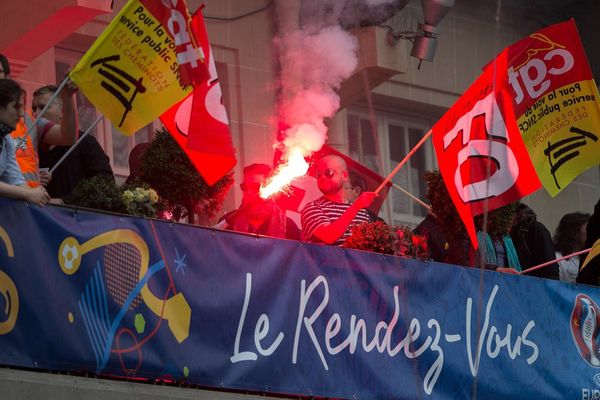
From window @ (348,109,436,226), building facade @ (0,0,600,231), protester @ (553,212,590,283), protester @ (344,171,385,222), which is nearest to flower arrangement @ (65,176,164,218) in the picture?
building facade @ (0,0,600,231)

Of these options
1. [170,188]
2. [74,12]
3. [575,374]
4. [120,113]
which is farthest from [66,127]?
[575,374]

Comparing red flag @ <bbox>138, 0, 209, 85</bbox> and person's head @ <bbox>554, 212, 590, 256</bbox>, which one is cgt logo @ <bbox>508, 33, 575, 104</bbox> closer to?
person's head @ <bbox>554, 212, 590, 256</bbox>

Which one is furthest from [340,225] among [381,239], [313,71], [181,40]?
[313,71]

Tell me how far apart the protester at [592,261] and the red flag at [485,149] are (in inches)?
50.6

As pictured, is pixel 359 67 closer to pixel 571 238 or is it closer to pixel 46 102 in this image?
pixel 571 238

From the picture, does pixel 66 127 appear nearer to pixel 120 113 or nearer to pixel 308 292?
pixel 120 113

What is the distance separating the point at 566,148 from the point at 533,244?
1033 millimetres

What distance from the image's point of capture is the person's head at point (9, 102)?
10.8m

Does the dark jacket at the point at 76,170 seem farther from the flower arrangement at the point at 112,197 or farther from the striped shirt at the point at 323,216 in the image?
the striped shirt at the point at 323,216

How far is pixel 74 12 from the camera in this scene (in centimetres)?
1409

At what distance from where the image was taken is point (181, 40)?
39.1ft

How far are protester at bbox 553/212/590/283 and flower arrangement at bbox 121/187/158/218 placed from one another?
521cm

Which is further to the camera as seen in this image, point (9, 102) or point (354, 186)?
point (354, 186)

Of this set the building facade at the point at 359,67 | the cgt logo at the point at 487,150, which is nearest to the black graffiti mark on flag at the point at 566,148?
the cgt logo at the point at 487,150
